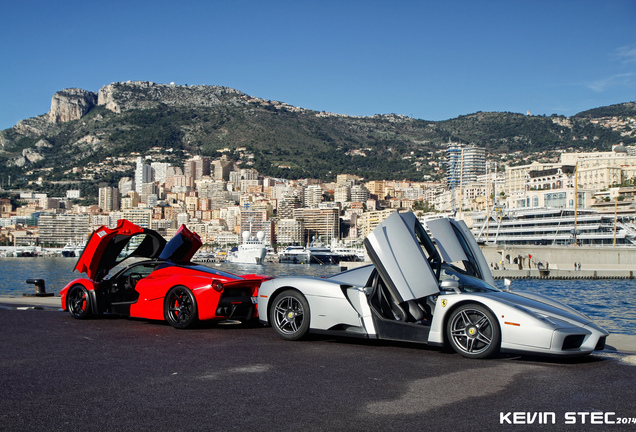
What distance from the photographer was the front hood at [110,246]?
996 centimetres

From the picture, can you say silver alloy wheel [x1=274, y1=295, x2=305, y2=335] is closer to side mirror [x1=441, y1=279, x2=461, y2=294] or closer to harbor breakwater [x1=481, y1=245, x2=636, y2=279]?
side mirror [x1=441, y1=279, x2=461, y2=294]

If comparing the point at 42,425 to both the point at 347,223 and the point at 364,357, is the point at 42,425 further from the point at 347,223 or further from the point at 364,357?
the point at 347,223

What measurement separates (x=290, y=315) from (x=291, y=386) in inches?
105

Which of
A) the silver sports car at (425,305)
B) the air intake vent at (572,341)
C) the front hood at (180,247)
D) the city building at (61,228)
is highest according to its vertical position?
the city building at (61,228)

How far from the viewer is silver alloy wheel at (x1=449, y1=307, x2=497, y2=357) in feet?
21.9

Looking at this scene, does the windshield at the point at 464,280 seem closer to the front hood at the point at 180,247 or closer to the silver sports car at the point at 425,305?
the silver sports car at the point at 425,305

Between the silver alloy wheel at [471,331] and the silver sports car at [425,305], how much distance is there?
11 millimetres

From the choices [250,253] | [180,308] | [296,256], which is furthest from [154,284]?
[296,256]

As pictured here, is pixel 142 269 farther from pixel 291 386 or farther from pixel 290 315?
pixel 291 386

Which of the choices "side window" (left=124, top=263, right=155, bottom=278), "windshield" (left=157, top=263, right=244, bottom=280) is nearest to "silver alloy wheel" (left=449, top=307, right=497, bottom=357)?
"windshield" (left=157, top=263, right=244, bottom=280)

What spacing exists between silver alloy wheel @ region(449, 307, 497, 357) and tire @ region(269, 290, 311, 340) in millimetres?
1925

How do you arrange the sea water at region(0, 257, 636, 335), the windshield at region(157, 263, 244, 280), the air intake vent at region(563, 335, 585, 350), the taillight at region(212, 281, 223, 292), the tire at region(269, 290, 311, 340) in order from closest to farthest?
the air intake vent at region(563, 335, 585, 350) → the tire at region(269, 290, 311, 340) → the taillight at region(212, 281, 223, 292) → the windshield at region(157, 263, 244, 280) → the sea water at region(0, 257, 636, 335)

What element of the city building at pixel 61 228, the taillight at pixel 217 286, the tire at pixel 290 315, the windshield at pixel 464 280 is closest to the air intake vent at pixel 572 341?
the windshield at pixel 464 280

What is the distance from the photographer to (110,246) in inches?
399
